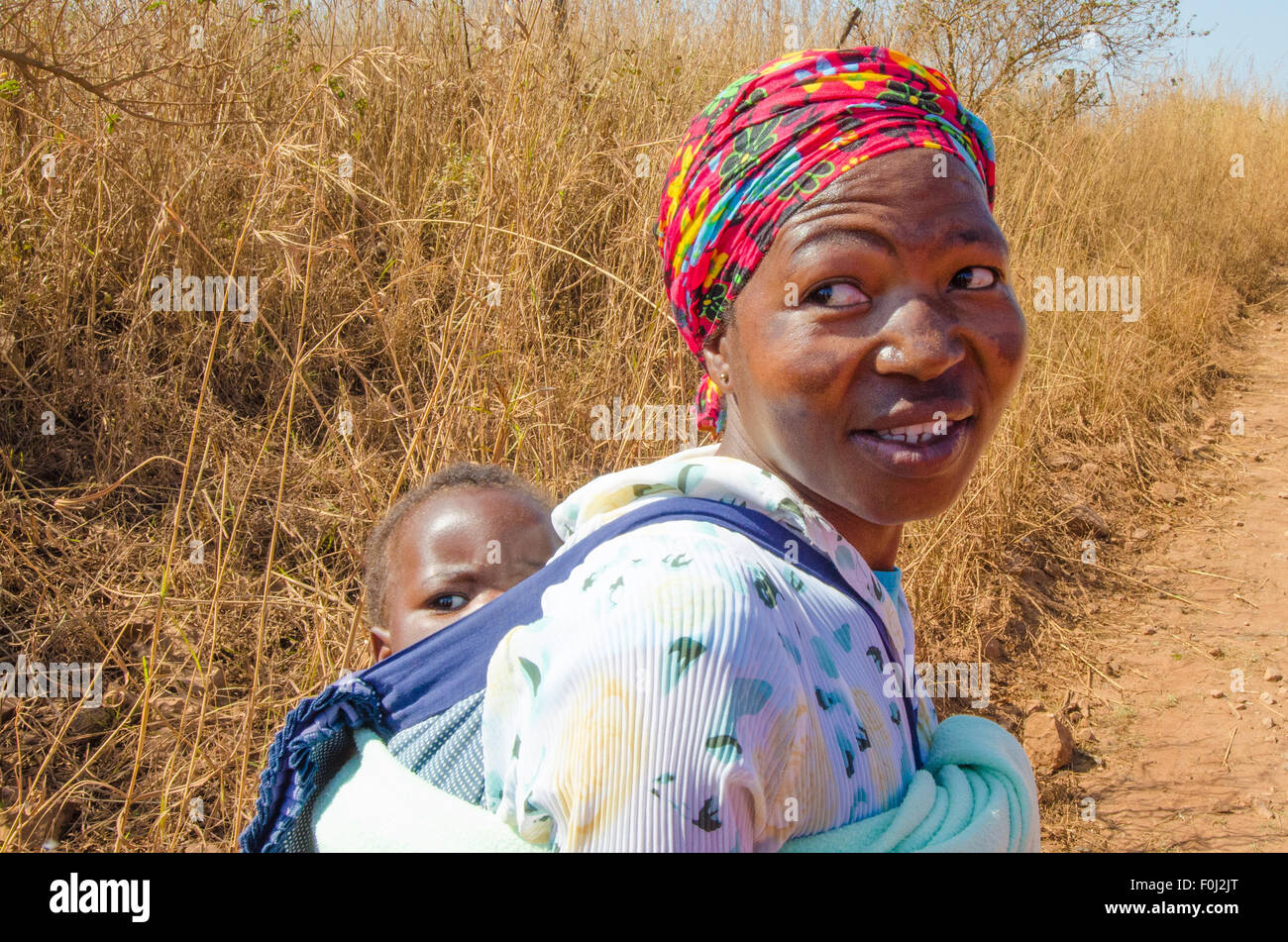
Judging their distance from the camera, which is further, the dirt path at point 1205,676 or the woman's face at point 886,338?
the dirt path at point 1205,676

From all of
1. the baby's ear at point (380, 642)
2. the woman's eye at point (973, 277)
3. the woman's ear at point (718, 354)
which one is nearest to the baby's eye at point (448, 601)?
the baby's ear at point (380, 642)

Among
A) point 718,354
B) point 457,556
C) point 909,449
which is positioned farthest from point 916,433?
point 457,556

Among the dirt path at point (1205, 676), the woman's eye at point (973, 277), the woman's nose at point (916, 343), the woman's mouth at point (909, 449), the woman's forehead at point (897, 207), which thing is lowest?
the dirt path at point (1205, 676)

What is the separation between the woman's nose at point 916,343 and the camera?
3.50 ft

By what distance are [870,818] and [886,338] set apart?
504 mm

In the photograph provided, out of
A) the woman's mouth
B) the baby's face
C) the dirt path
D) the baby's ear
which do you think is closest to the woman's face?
the woman's mouth

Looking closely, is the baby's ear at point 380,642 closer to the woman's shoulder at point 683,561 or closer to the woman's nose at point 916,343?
the woman's shoulder at point 683,561

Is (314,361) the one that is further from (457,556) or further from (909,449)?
→ (909,449)

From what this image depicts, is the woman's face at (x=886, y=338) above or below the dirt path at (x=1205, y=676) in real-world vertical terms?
above

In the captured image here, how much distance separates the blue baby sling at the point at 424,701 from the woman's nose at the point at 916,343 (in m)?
0.23

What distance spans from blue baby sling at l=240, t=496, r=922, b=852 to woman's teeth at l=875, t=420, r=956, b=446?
0.17 meters
